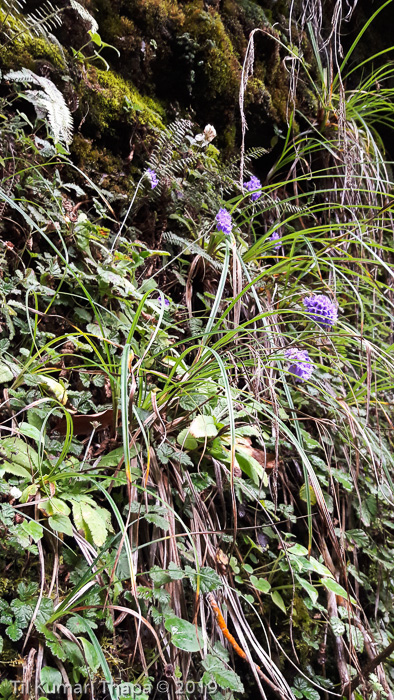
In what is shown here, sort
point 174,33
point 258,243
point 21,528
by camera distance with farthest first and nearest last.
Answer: point 174,33, point 258,243, point 21,528

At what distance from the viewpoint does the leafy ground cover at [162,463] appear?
822 millimetres

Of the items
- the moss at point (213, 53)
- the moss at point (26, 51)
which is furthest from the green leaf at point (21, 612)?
the moss at point (213, 53)

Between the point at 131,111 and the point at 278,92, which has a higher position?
the point at 278,92

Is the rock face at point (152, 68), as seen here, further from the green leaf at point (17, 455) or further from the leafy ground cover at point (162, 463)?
the green leaf at point (17, 455)

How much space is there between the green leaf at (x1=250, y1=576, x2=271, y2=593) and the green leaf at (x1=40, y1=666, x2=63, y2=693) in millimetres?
463

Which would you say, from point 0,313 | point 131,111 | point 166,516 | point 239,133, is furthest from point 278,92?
point 166,516

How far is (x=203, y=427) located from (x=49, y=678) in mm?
515

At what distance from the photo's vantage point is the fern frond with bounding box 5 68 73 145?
1123mm

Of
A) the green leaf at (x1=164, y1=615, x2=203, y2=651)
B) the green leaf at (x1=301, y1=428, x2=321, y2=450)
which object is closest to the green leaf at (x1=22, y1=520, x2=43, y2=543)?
the green leaf at (x1=164, y1=615, x2=203, y2=651)

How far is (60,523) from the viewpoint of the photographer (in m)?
0.82

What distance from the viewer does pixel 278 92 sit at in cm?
Answer: 204

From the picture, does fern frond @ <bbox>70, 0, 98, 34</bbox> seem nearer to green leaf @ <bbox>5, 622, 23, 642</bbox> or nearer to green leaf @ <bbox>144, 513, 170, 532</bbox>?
green leaf @ <bbox>144, 513, 170, 532</bbox>

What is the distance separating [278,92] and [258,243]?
0.95 meters

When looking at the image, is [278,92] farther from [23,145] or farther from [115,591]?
[115,591]
